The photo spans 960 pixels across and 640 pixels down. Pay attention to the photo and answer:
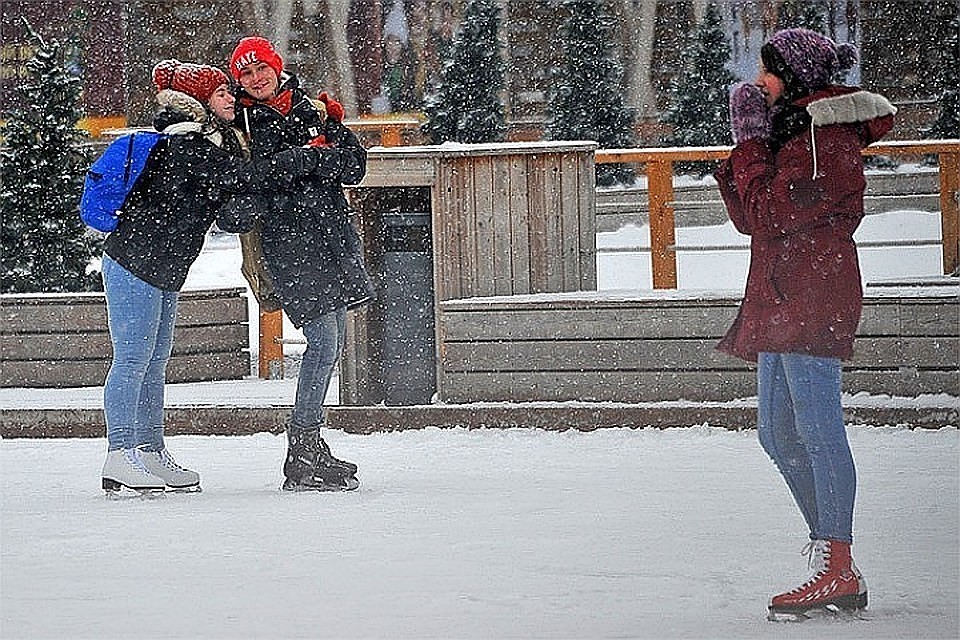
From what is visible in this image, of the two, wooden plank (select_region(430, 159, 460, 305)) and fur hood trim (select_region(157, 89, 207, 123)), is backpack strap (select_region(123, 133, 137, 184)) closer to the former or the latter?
fur hood trim (select_region(157, 89, 207, 123))

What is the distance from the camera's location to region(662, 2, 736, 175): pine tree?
37.6 feet

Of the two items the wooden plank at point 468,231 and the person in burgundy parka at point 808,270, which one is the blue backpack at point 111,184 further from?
the person in burgundy parka at point 808,270

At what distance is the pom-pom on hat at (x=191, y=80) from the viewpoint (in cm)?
390

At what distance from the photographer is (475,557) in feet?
10.1

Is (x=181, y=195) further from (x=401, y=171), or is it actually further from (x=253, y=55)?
(x=401, y=171)

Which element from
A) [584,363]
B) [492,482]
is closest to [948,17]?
[584,363]

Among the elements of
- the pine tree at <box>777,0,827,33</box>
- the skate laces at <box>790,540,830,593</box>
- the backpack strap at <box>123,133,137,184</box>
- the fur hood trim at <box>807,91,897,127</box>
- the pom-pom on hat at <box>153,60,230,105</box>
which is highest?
the pine tree at <box>777,0,827,33</box>

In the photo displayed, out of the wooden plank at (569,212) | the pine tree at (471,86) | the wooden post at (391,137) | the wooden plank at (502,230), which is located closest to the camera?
the wooden plank at (502,230)

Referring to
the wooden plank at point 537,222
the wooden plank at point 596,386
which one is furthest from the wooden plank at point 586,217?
the wooden plank at point 596,386

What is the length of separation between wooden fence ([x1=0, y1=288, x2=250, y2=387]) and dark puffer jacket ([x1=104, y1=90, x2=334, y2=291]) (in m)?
1.74

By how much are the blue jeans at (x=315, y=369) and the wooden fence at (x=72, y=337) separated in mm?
1822

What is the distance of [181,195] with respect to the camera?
3826 millimetres

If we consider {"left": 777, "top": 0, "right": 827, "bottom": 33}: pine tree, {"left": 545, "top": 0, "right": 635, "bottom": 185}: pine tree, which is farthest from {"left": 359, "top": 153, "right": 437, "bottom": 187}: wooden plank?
{"left": 545, "top": 0, "right": 635, "bottom": 185}: pine tree

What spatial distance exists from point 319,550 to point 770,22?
27.6 ft
